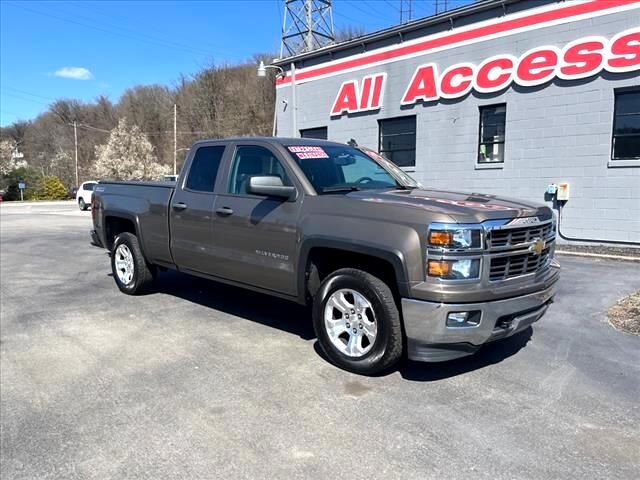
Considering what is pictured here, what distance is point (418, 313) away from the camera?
12.0 ft

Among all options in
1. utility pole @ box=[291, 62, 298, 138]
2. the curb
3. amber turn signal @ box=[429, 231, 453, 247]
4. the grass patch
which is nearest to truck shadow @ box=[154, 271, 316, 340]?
amber turn signal @ box=[429, 231, 453, 247]

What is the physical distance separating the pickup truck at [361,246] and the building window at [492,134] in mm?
8098

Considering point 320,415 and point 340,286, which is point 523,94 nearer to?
point 340,286

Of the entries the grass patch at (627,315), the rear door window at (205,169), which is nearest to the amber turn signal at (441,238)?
the rear door window at (205,169)

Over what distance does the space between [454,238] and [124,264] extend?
16.1 ft

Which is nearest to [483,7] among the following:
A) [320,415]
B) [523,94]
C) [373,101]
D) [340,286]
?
[523,94]

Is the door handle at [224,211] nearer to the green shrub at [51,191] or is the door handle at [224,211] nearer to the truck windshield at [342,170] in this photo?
the truck windshield at [342,170]

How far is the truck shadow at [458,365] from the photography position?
4.12 meters

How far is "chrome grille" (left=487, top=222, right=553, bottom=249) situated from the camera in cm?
369

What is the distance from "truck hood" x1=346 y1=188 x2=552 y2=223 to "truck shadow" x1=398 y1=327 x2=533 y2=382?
1.28 metres

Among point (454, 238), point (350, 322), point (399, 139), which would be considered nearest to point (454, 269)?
point (454, 238)

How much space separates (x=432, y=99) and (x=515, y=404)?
37.4 ft

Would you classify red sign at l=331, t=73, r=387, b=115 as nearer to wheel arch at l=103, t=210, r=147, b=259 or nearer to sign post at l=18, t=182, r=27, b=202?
wheel arch at l=103, t=210, r=147, b=259

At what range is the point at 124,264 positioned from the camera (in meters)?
6.93
